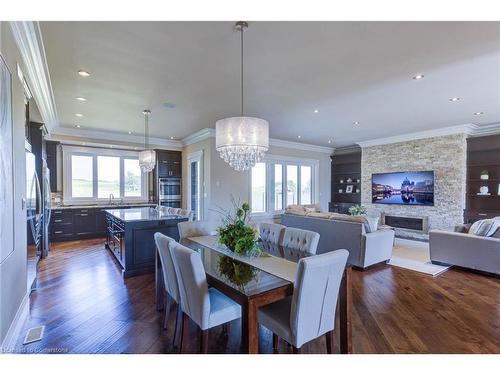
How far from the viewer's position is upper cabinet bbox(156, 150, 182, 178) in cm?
771

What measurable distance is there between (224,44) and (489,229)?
184 inches

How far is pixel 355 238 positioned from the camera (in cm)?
430

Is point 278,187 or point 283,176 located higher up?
point 283,176

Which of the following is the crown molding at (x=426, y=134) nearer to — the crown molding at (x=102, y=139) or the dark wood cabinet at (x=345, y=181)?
the dark wood cabinet at (x=345, y=181)

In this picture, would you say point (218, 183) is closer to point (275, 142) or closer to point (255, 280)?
point (275, 142)

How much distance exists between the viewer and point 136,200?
25.8ft

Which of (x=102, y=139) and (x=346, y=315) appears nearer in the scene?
(x=346, y=315)

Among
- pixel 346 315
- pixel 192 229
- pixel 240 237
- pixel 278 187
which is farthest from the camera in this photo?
pixel 278 187

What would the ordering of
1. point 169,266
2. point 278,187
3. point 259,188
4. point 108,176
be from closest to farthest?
1. point 169,266
2. point 108,176
3. point 259,188
4. point 278,187

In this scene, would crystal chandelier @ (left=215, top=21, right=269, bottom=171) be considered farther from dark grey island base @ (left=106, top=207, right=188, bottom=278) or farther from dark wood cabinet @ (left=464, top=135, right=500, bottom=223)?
dark wood cabinet @ (left=464, top=135, right=500, bottom=223)

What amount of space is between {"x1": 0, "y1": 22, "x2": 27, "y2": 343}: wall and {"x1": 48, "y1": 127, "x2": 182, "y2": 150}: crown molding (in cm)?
415

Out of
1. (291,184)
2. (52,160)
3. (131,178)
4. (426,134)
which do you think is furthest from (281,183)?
(52,160)

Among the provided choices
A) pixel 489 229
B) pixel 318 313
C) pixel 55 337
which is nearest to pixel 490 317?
pixel 489 229

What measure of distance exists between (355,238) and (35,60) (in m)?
4.87
